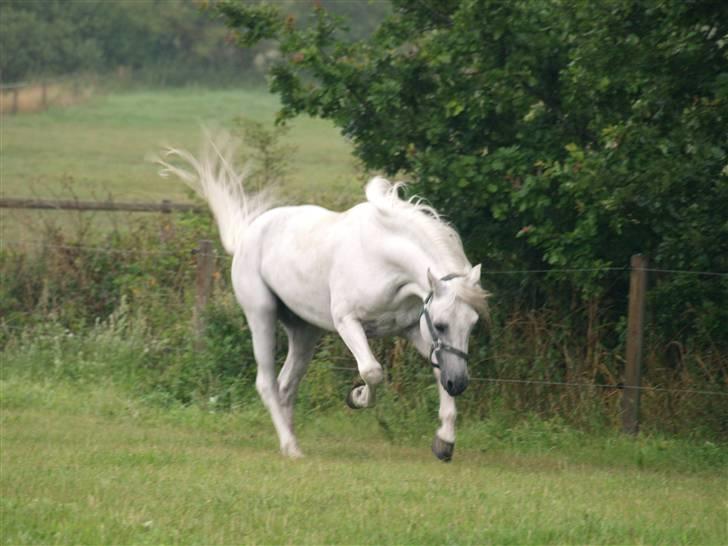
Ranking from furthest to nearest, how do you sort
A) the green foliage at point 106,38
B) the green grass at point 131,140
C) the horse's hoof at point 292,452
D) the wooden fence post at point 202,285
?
the green foliage at point 106,38, the green grass at point 131,140, the wooden fence post at point 202,285, the horse's hoof at point 292,452

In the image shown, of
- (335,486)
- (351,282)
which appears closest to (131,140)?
(351,282)

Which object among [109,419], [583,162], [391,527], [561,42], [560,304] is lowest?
[109,419]

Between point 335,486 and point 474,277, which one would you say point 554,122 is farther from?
point 335,486

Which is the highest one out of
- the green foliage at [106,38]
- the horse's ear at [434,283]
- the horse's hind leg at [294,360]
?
the horse's ear at [434,283]

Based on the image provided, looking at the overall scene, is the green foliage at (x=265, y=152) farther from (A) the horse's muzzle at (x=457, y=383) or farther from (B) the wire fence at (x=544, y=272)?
(A) the horse's muzzle at (x=457, y=383)

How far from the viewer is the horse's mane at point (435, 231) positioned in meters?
9.05

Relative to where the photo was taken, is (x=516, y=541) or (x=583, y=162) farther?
(x=583, y=162)

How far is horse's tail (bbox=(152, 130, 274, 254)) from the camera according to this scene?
11.9 metres

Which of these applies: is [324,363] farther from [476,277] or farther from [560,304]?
[476,277]

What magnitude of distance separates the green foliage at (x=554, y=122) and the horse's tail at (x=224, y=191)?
73 cm

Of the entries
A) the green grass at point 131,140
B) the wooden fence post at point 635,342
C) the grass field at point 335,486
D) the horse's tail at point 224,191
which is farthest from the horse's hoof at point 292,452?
the green grass at point 131,140

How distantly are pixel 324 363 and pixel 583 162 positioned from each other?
3.55m

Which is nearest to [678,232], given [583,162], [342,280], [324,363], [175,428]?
[583,162]

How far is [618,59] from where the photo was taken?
10398 mm
